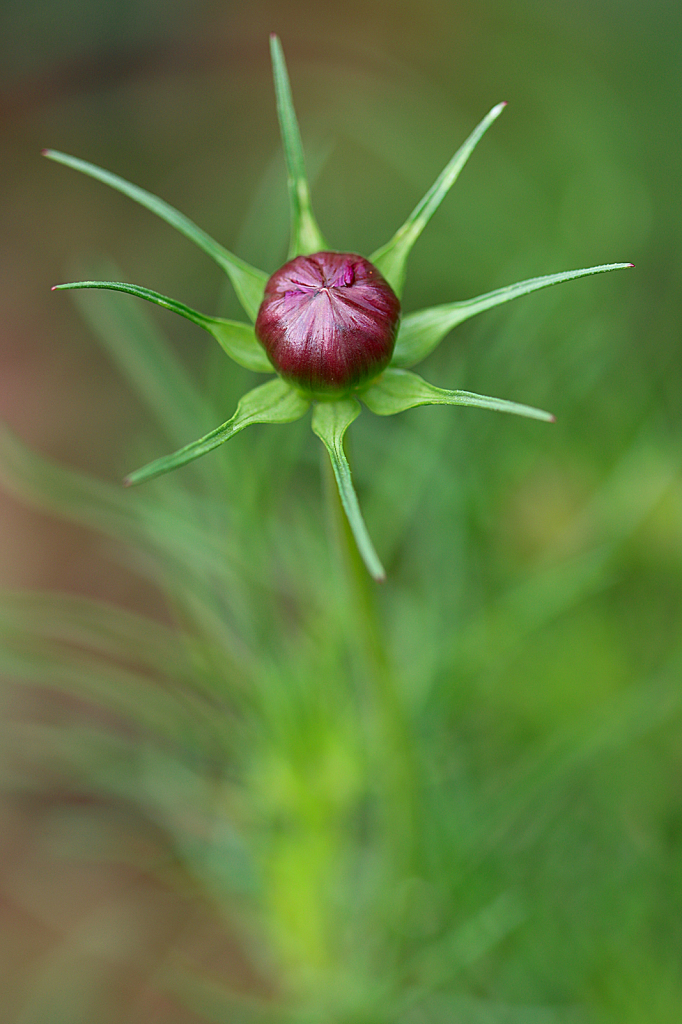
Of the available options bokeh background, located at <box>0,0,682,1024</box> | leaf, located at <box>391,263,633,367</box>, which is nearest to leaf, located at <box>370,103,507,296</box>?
leaf, located at <box>391,263,633,367</box>

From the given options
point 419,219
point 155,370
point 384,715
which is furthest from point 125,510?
point 419,219

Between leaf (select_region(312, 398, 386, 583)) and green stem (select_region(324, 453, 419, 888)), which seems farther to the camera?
green stem (select_region(324, 453, 419, 888))

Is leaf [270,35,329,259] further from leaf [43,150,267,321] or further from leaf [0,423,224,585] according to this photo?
leaf [0,423,224,585]

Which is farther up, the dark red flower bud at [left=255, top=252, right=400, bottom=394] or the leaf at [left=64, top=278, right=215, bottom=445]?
the dark red flower bud at [left=255, top=252, right=400, bottom=394]

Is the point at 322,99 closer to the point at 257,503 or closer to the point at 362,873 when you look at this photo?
the point at 257,503

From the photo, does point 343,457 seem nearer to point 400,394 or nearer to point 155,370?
point 400,394

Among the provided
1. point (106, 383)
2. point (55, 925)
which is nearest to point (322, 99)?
point (106, 383)

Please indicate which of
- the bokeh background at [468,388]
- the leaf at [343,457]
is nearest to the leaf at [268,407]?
the leaf at [343,457]
